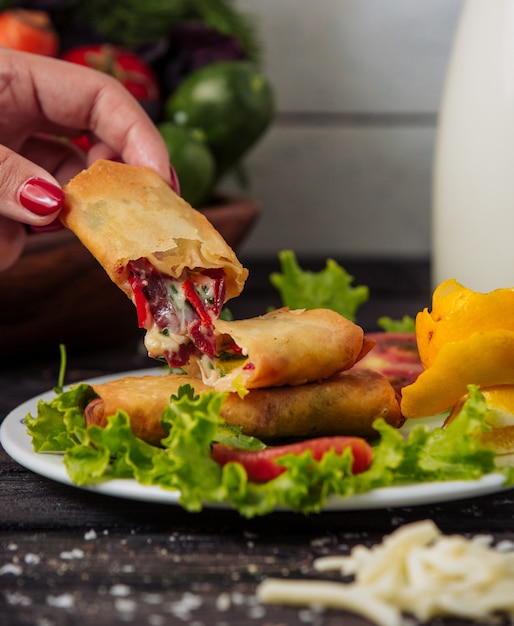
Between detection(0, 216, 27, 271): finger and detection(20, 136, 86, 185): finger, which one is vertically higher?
detection(20, 136, 86, 185): finger

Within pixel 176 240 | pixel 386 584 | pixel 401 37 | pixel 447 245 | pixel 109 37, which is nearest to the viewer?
pixel 386 584

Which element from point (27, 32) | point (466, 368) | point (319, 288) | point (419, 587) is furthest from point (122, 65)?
point (419, 587)

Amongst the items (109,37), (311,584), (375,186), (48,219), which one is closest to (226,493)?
(311,584)

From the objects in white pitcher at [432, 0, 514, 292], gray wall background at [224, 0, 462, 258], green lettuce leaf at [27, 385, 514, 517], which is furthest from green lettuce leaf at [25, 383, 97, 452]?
gray wall background at [224, 0, 462, 258]

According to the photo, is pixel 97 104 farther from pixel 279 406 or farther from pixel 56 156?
pixel 279 406

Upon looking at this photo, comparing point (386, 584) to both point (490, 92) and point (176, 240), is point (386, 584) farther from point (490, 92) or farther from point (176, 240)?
point (490, 92)

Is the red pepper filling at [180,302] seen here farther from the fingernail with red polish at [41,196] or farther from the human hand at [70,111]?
the human hand at [70,111]

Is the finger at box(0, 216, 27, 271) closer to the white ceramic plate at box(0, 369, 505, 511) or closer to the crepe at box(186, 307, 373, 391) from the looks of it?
the crepe at box(186, 307, 373, 391)
